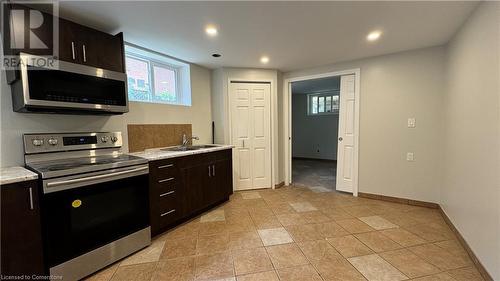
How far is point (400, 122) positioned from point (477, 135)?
135 cm

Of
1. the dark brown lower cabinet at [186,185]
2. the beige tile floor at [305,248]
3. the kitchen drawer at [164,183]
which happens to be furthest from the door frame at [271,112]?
the kitchen drawer at [164,183]

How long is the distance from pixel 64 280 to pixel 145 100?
6.95 ft

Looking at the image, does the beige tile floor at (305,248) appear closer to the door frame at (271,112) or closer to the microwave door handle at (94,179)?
the microwave door handle at (94,179)

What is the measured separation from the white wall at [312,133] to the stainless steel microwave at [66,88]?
586 centimetres

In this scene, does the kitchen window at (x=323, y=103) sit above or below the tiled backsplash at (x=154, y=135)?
above

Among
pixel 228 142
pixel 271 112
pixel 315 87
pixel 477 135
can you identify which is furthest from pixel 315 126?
pixel 477 135

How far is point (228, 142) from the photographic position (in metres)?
3.73

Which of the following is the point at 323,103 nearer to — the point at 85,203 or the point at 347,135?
the point at 347,135

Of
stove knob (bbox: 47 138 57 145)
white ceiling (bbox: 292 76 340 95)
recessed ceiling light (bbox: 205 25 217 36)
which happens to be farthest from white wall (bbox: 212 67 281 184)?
stove knob (bbox: 47 138 57 145)

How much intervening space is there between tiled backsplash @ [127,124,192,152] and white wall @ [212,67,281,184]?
Result: 60cm

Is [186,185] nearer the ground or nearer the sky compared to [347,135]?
nearer the ground

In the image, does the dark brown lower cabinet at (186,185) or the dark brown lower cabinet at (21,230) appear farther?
the dark brown lower cabinet at (186,185)

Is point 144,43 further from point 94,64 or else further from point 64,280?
point 64,280

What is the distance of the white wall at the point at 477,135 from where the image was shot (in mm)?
1528
